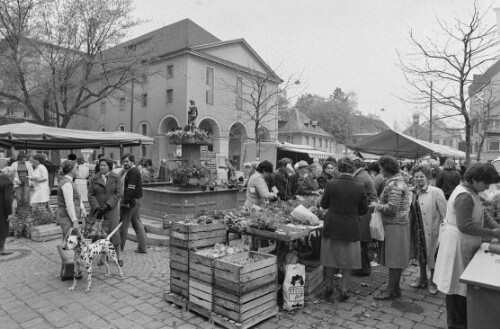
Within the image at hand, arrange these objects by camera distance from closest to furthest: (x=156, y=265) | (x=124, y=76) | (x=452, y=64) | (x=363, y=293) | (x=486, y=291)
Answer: (x=486, y=291) → (x=363, y=293) → (x=156, y=265) → (x=452, y=64) → (x=124, y=76)

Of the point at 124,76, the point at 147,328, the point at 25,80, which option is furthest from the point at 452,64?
the point at 25,80

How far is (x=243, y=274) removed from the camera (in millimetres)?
3680

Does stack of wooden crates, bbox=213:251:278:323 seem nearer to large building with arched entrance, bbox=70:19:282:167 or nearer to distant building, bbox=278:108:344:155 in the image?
large building with arched entrance, bbox=70:19:282:167

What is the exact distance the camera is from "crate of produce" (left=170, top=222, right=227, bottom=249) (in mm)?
4355

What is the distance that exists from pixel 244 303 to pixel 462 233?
7.78 feet

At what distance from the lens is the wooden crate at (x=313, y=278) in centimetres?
472

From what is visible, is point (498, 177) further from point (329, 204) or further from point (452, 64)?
point (452, 64)

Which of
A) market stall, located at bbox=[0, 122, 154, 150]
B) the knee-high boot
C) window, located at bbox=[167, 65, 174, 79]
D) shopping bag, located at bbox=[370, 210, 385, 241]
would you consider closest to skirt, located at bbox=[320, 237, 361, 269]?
shopping bag, located at bbox=[370, 210, 385, 241]

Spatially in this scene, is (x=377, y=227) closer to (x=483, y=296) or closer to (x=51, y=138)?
(x=483, y=296)

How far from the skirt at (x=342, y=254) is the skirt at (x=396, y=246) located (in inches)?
17.8

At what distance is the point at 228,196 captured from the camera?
31.7 feet

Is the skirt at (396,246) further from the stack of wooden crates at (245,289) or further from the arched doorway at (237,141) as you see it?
the arched doorway at (237,141)

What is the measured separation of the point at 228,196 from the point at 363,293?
533 cm

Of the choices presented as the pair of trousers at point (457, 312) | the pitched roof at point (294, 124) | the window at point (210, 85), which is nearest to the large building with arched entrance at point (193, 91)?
the window at point (210, 85)
